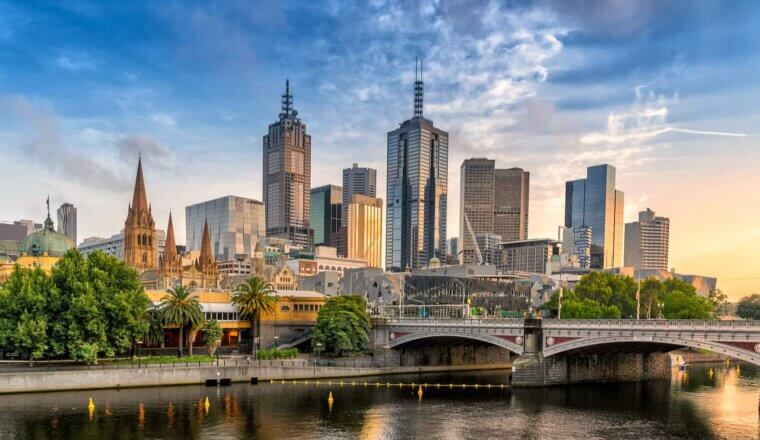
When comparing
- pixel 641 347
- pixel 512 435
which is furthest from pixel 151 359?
pixel 641 347

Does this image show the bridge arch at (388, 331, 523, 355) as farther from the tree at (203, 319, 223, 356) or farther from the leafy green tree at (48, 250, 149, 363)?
the leafy green tree at (48, 250, 149, 363)

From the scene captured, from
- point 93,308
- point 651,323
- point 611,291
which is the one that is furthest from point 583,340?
point 611,291

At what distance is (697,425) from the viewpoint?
3019 inches

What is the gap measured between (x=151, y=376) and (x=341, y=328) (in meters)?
32.3

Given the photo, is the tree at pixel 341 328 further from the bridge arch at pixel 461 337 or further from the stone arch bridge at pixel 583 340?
the bridge arch at pixel 461 337

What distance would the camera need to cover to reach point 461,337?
11238 centimetres

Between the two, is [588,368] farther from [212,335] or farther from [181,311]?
[181,311]

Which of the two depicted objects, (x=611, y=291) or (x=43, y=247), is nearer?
(x=611, y=291)

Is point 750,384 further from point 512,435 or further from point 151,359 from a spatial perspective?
point 151,359

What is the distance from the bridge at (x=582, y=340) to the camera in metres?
83.6

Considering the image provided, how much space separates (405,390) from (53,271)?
170 feet

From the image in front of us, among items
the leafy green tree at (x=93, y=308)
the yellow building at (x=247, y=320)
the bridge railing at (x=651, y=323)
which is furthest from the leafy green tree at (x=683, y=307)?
the leafy green tree at (x=93, y=308)

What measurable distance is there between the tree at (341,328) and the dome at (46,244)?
91.1m

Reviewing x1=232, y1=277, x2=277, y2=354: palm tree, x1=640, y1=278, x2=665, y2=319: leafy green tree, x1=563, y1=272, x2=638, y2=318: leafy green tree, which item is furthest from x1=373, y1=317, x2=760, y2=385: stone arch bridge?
x1=640, y1=278, x2=665, y2=319: leafy green tree
